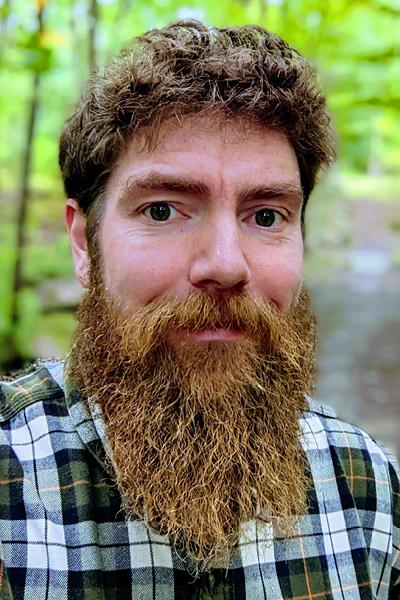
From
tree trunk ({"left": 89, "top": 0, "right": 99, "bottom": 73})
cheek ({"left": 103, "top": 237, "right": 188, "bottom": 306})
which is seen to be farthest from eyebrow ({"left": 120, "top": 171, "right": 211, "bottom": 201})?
tree trunk ({"left": 89, "top": 0, "right": 99, "bottom": 73})

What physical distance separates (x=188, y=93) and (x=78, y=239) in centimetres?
56

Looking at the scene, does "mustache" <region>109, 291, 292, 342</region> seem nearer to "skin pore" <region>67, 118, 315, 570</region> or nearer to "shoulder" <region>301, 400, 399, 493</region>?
"skin pore" <region>67, 118, 315, 570</region>

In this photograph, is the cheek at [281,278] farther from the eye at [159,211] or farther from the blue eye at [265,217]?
the eye at [159,211]

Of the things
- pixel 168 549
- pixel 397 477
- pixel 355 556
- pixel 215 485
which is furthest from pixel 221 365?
pixel 397 477

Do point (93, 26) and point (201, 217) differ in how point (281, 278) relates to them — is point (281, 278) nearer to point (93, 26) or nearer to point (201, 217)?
point (201, 217)

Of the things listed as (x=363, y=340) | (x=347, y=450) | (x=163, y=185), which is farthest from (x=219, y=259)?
(x=363, y=340)

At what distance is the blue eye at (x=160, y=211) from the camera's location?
160 centimetres

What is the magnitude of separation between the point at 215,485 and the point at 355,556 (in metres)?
0.44

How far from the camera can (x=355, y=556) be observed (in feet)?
5.68

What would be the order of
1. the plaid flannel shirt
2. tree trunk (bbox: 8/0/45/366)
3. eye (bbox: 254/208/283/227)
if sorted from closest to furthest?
1. the plaid flannel shirt
2. eye (bbox: 254/208/283/227)
3. tree trunk (bbox: 8/0/45/366)

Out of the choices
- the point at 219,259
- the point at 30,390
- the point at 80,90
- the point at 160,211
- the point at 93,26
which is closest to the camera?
the point at 219,259

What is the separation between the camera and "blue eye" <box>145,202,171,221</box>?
5.26 ft

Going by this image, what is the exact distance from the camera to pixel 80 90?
234 cm

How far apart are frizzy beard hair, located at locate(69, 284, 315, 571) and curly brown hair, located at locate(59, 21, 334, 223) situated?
39 centimetres
